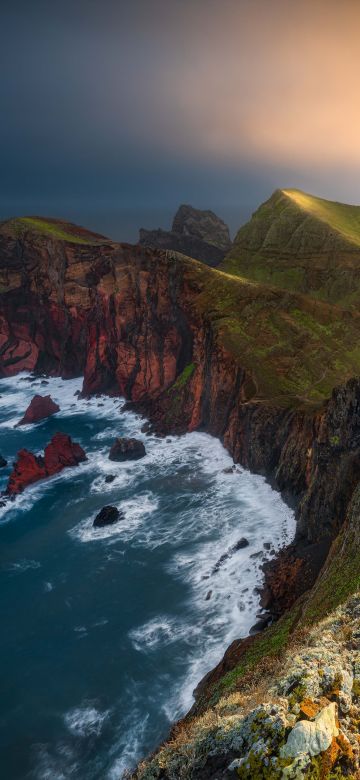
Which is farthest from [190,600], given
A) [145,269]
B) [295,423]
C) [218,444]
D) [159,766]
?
[145,269]

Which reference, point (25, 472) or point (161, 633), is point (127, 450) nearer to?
point (25, 472)

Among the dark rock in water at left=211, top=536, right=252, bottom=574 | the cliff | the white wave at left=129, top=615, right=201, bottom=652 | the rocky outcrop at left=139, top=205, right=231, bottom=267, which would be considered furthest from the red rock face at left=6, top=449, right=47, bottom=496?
the rocky outcrop at left=139, top=205, right=231, bottom=267

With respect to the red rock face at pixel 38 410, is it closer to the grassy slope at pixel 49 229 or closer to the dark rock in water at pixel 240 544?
the grassy slope at pixel 49 229

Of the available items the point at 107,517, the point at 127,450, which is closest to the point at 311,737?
the point at 107,517

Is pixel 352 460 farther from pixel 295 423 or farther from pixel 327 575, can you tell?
pixel 295 423

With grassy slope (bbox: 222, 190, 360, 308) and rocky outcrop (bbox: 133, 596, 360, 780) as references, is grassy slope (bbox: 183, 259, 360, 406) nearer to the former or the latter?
grassy slope (bbox: 222, 190, 360, 308)

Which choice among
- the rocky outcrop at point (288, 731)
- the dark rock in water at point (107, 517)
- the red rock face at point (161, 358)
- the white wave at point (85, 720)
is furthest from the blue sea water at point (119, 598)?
the rocky outcrop at point (288, 731)
